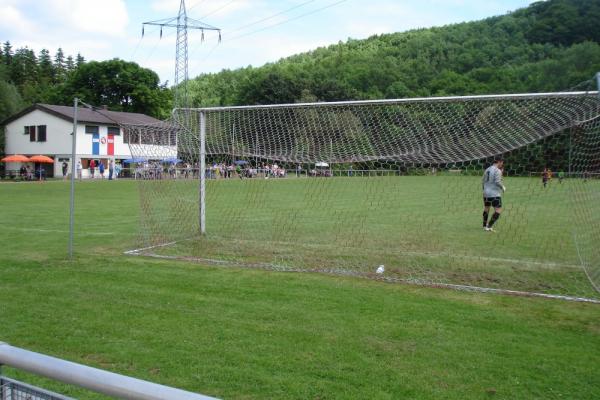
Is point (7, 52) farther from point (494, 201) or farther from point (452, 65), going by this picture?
point (494, 201)

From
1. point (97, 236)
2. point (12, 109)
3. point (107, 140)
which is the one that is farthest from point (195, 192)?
point (12, 109)

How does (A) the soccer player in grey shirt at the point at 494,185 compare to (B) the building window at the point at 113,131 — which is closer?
(A) the soccer player in grey shirt at the point at 494,185

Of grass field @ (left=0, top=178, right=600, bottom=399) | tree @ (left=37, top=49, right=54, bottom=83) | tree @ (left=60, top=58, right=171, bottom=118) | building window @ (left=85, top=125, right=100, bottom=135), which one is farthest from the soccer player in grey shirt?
tree @ (left=37, top=49, right=54, bottom=83)

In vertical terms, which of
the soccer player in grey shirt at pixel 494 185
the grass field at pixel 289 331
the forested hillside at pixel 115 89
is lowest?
the grass field at pixel 289 331

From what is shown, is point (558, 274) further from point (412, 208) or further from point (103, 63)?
point (103, 63)

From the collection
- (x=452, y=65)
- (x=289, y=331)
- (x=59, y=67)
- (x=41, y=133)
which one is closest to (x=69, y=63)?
(x=59, y=67)

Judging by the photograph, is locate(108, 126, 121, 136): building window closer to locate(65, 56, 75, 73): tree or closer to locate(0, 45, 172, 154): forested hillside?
locate(0, 45, 172, 154): forested hillside

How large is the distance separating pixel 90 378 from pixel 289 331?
4.14 meters

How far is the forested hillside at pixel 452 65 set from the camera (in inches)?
2202

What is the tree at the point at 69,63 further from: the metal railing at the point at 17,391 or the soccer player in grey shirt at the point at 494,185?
the metal railing at the point at 17,391

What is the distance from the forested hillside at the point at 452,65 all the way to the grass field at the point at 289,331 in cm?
3849

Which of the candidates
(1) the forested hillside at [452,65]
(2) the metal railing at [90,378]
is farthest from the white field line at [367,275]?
(1) the forested hillside at [452,65]

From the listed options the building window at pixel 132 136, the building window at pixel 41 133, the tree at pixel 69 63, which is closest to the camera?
the building window at pixel 132 136

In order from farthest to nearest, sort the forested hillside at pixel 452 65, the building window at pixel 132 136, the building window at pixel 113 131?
the forested hillside at pixel 452 65 < the building window at pixel 113 131 < the building window at pixel 132 136
